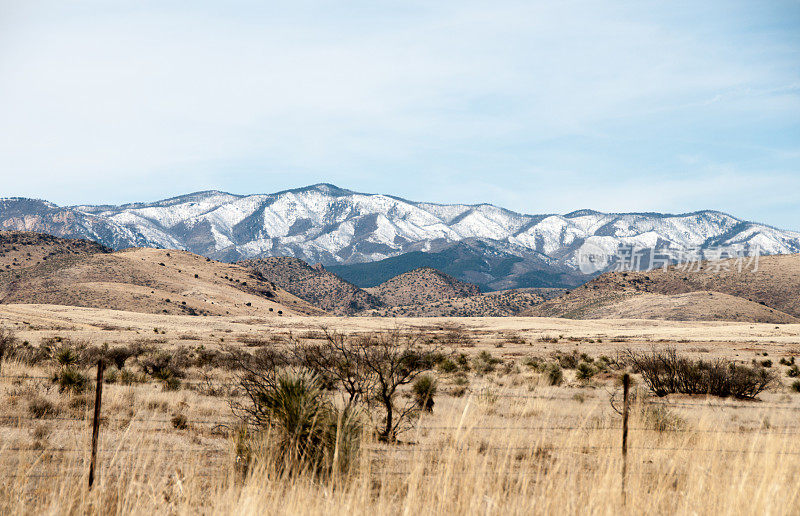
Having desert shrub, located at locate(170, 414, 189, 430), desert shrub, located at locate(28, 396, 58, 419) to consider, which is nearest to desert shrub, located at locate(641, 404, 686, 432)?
desert shrub, located at locate(170, 414, 189, 430)

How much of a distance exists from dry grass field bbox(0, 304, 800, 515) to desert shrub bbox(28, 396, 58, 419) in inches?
2.0

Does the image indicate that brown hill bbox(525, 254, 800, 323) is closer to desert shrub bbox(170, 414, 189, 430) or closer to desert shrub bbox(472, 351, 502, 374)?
desert shrub bbox(472, 351, 502, 374)

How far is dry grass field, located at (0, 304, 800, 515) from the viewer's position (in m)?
5.78

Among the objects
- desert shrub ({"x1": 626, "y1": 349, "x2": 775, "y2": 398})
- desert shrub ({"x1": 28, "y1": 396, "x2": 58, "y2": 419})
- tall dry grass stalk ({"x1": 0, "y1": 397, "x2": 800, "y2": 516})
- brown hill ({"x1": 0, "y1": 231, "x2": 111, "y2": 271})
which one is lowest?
brown hill ({"x1": 0, "y1": 231, "x2": 111, "y2": 271})

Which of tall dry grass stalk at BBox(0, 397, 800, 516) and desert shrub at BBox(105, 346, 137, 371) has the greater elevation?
tall dry grass stalk at BBox(0, 397, 800, 516)

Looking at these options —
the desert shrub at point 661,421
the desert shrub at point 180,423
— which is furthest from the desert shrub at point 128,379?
the desert shrub at point 661,421

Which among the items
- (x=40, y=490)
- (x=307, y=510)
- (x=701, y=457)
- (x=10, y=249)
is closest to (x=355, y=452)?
(x=307, y=510)

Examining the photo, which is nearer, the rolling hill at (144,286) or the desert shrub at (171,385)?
the desert shrub at (171,385)

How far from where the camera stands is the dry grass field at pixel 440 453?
578 centimetres

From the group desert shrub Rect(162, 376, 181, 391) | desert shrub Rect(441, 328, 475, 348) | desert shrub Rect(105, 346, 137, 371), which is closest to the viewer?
desert shrub Rect(162, 376, 181, 391)

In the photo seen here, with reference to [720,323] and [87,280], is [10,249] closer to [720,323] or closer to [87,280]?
[87,280]

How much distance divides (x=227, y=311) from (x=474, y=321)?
48.8 m

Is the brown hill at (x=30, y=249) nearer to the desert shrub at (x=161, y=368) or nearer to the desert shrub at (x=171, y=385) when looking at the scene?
the desert shrub at (x=161, y=368)

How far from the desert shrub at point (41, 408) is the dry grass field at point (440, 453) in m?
0.05
